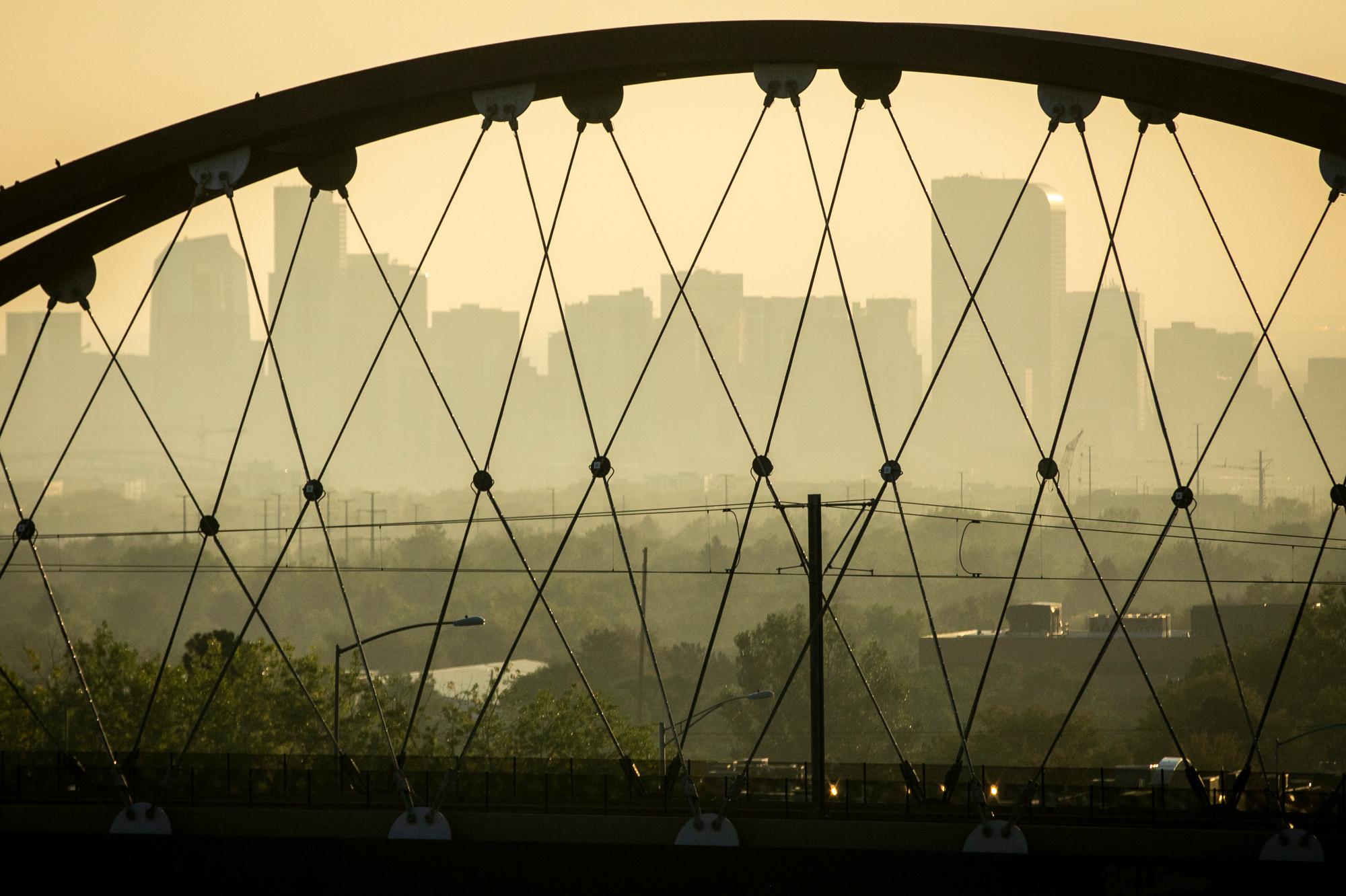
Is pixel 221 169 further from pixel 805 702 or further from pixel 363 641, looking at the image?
pixel 805 702

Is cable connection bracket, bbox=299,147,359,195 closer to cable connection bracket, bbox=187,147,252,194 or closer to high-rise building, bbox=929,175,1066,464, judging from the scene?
cable connection bracket, bbox=187,147,252,194

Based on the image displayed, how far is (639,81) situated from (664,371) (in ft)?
393

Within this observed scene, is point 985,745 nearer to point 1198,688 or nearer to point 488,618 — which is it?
point 1198,688

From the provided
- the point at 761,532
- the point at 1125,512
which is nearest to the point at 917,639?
the point at 761,532

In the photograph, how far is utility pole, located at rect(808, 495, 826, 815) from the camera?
15.9 metres

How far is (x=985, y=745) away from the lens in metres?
69.8

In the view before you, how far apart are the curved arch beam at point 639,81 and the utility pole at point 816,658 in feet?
17.0

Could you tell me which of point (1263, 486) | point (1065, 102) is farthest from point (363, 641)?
point (1263, 486)

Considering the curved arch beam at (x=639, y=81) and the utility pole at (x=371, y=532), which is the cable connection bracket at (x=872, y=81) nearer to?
the curved arch beam at (x=639, y=81)

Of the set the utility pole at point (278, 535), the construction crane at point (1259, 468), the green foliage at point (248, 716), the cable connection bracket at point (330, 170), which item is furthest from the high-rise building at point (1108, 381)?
the cable connection bracket at point (330, 170)

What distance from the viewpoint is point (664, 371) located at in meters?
134

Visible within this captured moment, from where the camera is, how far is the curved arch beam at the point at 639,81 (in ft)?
42.9

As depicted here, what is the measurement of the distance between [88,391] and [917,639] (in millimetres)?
73549

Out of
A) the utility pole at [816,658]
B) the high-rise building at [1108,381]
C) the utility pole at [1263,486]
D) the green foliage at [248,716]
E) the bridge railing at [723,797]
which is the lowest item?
the bridge railing at [723,797]
